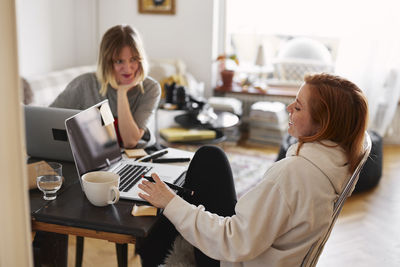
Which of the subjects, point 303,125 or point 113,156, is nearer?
point 303,125

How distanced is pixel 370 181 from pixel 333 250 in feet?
3.62

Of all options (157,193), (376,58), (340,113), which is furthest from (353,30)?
(157,193)

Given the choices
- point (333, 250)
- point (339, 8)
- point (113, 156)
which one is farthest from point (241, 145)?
point (113, 156)

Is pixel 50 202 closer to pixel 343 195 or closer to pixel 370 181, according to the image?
pixel 343 195

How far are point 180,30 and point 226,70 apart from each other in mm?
667

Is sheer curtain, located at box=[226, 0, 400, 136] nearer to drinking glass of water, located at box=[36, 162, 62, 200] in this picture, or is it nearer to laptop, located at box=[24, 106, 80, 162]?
laptop, located at box=[24, 106, 80, 162]

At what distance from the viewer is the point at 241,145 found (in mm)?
4621

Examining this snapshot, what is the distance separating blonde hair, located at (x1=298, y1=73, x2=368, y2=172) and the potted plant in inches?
142

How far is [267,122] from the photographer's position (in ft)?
15.0

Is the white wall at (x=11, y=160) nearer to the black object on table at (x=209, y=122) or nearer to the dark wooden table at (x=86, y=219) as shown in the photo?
the dark wooden table at (x=86, y=219)

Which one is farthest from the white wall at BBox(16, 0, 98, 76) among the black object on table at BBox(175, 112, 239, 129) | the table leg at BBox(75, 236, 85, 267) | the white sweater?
the white sweater

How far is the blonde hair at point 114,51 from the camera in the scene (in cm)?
218

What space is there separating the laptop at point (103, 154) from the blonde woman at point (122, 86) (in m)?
0.37

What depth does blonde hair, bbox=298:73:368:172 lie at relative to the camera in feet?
3.80
